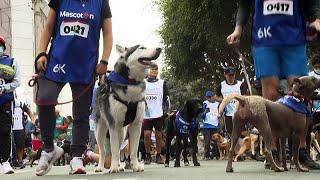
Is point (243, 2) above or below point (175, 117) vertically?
above

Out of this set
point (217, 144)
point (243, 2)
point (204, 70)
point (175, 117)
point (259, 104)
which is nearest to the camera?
point (259, 104)

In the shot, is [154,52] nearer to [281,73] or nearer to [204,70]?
[281,73]

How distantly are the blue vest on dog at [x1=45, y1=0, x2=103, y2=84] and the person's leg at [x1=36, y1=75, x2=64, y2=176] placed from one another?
99mm

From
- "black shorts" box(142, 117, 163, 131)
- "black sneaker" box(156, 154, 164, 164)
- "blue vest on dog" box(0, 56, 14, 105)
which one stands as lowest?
"black sneaker" box(156, 154, 164, 164)

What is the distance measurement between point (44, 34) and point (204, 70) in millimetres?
29553

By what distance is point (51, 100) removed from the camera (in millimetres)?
6836

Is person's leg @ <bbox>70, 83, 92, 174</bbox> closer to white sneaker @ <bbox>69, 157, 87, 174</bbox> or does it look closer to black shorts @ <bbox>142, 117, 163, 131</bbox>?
white sneaker @ <bbox>69, 157, 87, 174</bbox>

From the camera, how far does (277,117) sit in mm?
6840

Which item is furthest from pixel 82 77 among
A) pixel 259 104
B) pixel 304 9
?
pixel 304 9

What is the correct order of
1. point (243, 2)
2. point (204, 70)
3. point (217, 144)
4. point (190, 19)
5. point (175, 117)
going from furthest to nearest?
point (204, 70) < point (190, 19) < point (217, 144) < point (175, 117) < point (243, 2)

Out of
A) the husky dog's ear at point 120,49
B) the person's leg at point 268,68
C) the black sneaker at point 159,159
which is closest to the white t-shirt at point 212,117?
the black sneaker at point 159,159

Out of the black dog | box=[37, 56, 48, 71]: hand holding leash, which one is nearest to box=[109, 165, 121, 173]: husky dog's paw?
box=[37, 56, 48, 71]: hand holding leash

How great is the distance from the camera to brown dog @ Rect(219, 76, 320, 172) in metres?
6.72

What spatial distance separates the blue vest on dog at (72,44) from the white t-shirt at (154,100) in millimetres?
5812
